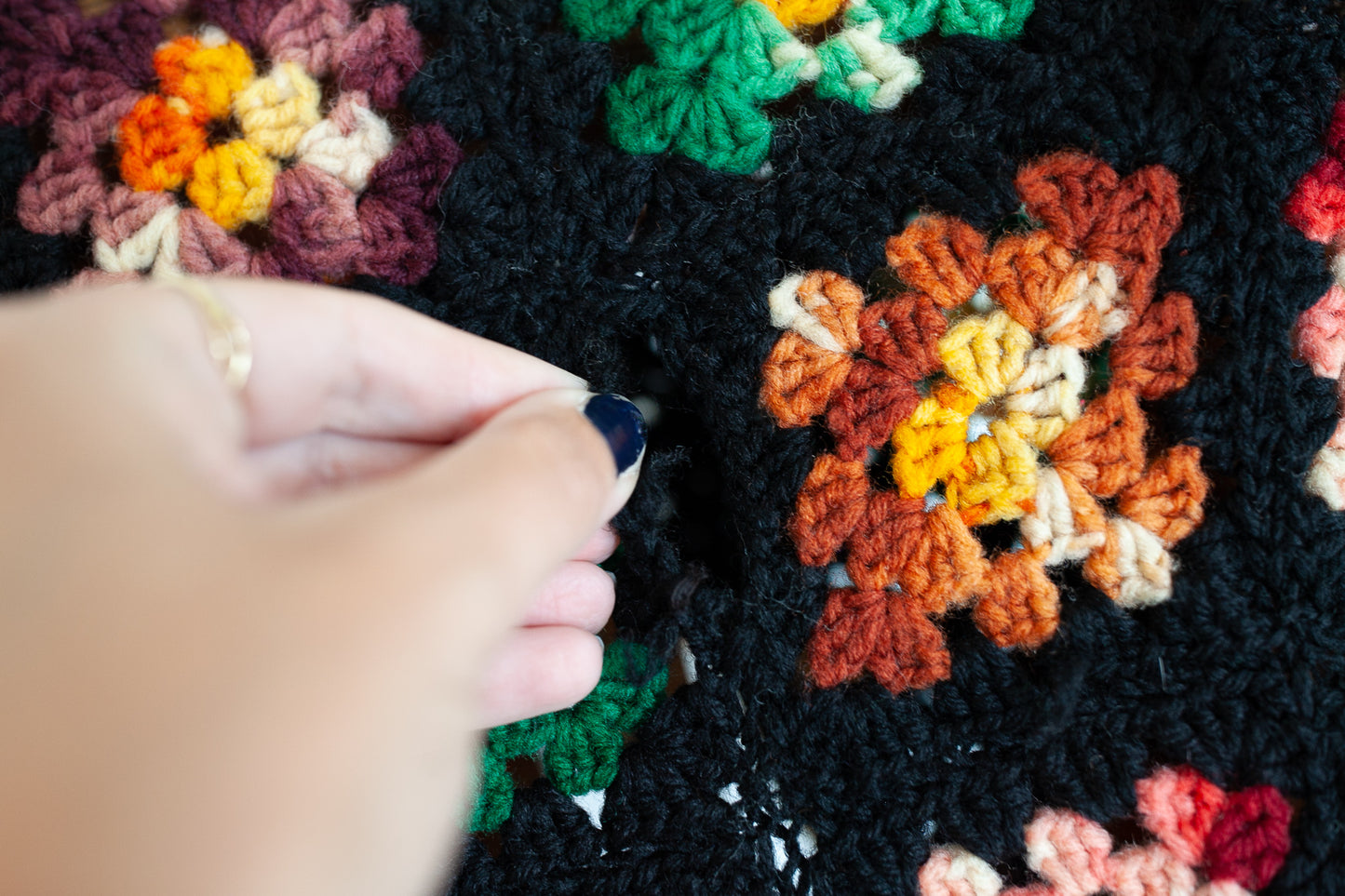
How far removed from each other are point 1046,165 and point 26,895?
0.77 metres

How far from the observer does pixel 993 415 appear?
76cm

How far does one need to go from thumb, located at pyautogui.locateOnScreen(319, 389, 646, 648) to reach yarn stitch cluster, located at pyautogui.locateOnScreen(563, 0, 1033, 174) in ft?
0.91

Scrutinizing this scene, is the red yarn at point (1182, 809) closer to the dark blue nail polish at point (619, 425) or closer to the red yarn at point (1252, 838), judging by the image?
the red yarn at point (1252, 838)

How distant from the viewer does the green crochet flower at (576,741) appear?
2.57 feet

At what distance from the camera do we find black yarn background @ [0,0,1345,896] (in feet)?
2.25

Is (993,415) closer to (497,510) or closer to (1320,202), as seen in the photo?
(1320,202)

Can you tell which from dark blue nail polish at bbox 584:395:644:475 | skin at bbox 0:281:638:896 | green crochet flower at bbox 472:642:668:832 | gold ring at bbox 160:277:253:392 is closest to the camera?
skin at bbox 0:281:638:896

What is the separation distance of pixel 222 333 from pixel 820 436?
44 centimetres

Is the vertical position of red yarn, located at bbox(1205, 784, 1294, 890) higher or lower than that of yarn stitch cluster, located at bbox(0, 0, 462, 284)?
lower

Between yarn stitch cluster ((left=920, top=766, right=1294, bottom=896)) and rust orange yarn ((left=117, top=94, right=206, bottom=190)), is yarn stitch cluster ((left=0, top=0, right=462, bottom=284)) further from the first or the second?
yarn stitch cluster ((left=920, top=766, right=1294, bottom=896))

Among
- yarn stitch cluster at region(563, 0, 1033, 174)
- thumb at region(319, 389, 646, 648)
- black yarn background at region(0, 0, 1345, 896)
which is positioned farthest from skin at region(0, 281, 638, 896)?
yarn stitch cluster at region(563, 0, 1033, 174)

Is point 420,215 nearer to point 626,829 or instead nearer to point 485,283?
point 485,283

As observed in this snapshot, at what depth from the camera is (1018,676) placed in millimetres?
724

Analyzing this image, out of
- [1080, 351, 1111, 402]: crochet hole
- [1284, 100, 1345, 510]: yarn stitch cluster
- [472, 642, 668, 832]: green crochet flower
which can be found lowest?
[472, 642, 668, 832]: green crochet flower
